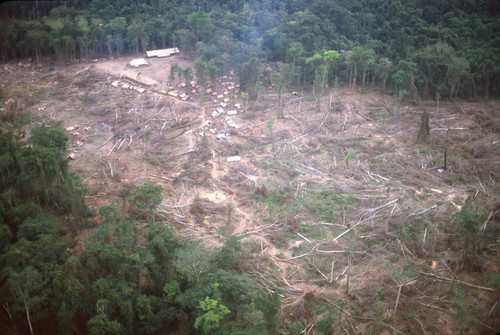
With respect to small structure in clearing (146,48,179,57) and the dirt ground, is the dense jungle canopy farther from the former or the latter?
the dirt ground

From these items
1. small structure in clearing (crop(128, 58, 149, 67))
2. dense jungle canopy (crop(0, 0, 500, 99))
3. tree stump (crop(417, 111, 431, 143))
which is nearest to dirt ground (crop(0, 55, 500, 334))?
tree stump (crop(417, 111, 431, 143))

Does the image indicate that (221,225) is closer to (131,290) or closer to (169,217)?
(169,217)

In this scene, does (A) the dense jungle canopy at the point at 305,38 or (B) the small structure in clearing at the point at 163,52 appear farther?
(B) the small structure in clearing at the point at 163,52

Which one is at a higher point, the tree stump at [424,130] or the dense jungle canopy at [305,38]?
the dense jungle canopy at [305,38]

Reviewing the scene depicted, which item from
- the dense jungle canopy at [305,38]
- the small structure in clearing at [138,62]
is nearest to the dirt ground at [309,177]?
the small structure in clearing at [138,62]


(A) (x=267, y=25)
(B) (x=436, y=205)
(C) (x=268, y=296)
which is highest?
(A) (x=267, y=25)

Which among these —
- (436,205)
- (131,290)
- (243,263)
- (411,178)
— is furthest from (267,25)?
(131,290)

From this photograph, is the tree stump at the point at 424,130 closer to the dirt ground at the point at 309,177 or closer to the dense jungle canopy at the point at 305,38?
the dirt ground at the point at 309,177
